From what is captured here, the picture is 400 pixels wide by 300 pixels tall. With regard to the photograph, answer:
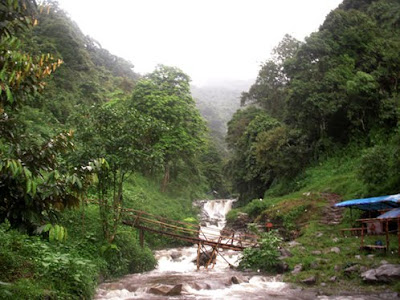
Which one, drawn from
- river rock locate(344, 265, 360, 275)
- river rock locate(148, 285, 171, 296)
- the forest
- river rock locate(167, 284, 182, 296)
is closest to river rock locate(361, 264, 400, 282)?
river rock locate(344, 265, 360, 275)

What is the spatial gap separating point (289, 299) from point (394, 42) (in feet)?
74.5

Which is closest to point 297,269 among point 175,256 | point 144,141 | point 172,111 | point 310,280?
point 310,280

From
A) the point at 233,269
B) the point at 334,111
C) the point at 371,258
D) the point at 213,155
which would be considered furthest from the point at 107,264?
the point at 213,155

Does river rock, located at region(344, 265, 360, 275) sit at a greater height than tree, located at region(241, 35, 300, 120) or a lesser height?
lesser

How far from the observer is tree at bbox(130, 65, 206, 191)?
76.9 feet

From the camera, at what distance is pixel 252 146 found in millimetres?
33375

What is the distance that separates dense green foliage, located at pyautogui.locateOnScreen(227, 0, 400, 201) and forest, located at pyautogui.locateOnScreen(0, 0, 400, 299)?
0.12 m

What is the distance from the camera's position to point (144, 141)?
14453 millimetres

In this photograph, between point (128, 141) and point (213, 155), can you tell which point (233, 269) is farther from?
point (213, 155)

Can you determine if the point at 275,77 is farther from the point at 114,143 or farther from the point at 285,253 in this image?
the point at 114,143

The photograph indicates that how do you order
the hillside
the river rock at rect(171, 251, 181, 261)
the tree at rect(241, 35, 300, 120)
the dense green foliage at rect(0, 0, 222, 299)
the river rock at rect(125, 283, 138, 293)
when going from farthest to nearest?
the hillside → the tree at rect(241, 35, 300, 120) → the river rock at rect(171, 251, 181, 261) → the river rock at rect(125, 283, 138, 293) → the dense green foliage at rect(0, 0, 222, 299)

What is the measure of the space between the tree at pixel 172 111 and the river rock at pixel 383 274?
1392cm

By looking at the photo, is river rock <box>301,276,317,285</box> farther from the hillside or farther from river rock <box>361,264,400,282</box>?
the hillside

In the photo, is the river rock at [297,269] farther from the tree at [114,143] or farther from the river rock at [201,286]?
the tree at [114,143]
